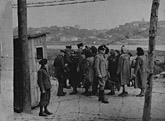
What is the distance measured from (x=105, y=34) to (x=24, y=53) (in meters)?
1.48

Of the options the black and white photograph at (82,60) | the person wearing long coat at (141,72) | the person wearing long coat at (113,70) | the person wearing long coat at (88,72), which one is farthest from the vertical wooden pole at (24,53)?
the person wearing long coat at (141,72)

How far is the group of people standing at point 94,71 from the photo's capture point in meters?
5.97

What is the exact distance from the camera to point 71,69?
6168 mm

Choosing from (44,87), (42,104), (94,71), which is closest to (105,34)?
(94,71)

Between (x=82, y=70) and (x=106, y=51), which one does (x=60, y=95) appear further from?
(x=106, y=51)

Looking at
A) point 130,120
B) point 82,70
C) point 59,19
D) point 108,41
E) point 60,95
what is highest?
point 59,19

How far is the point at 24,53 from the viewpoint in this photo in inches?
247

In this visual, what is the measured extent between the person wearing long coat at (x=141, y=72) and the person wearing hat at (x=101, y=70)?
0.53m

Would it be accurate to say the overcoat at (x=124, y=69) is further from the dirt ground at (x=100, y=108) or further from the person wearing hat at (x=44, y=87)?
the person wearing hat at (x=44, y=87)

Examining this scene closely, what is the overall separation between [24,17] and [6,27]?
1.23 feet

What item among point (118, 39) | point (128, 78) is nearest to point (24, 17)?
point (118, 39)

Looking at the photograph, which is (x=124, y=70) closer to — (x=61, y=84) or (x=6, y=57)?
(x=61, y=84)

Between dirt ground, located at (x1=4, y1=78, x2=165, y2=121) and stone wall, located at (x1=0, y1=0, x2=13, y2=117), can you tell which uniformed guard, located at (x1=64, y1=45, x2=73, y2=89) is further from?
stone wall, located at (x1=0, y1=0, x2=13, y2=117)

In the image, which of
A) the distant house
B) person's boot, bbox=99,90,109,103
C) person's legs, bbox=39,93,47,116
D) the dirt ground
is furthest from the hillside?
person's legs, bbox=39,93,47,116
